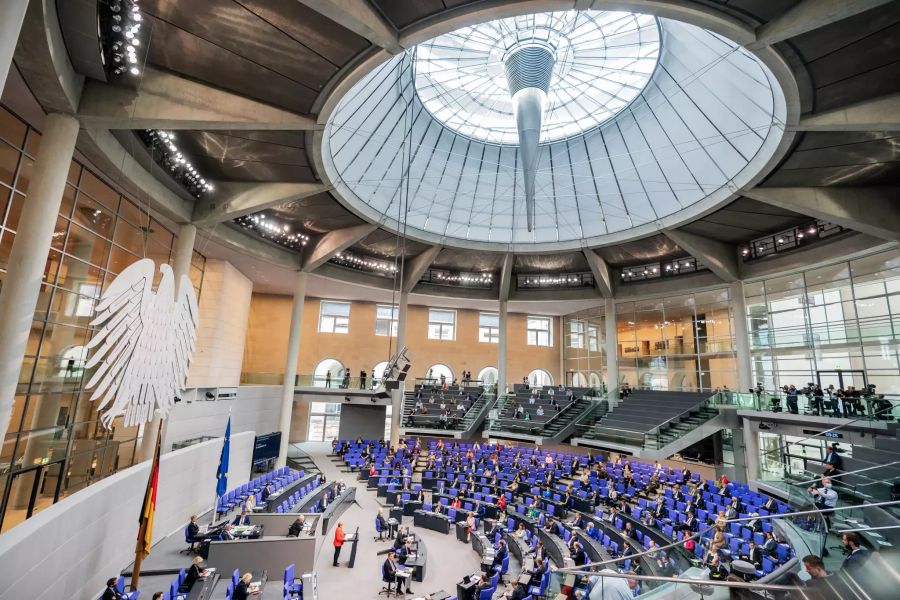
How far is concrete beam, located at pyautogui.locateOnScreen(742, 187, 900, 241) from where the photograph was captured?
15352 millimetres

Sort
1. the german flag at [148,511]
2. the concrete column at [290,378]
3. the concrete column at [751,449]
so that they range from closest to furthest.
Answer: the german flag at [148,511], the concrete column at [751,449], the concrete column at [290,378]

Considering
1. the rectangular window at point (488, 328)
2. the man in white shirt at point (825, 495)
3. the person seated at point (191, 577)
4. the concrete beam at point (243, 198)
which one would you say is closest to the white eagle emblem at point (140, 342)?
the person seated at point (191, 577)

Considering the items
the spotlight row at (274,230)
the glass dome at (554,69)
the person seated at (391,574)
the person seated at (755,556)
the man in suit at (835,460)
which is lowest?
the person seated at (391,574)

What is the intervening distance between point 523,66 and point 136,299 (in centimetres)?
1546

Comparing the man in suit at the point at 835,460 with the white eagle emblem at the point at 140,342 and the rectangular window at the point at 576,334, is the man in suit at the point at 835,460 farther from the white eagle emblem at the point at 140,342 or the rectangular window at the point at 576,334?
the rectangular window at the point at 576,334

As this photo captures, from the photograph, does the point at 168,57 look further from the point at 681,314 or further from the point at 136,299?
the point at 681,314

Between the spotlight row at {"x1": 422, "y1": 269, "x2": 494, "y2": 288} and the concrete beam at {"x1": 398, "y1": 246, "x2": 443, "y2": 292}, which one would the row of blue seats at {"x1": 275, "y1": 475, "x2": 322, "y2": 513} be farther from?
the spotlight row at {"x1": 422, "y1": 269, "x2": 494, "y2": 288}

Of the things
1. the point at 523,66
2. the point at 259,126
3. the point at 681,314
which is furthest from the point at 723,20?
the point at 681,314

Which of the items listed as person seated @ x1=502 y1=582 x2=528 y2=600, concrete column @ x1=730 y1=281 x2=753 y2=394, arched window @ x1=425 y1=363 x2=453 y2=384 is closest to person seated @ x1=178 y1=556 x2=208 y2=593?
person seated @ x1=502 y1=582 x2=528 y2=600

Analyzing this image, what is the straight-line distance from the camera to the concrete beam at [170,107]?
31.7ft

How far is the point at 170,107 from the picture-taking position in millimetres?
10203

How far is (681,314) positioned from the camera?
27.4m

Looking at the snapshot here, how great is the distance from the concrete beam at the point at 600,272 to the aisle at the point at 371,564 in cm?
1688

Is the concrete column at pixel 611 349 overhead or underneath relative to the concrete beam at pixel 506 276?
underneath
